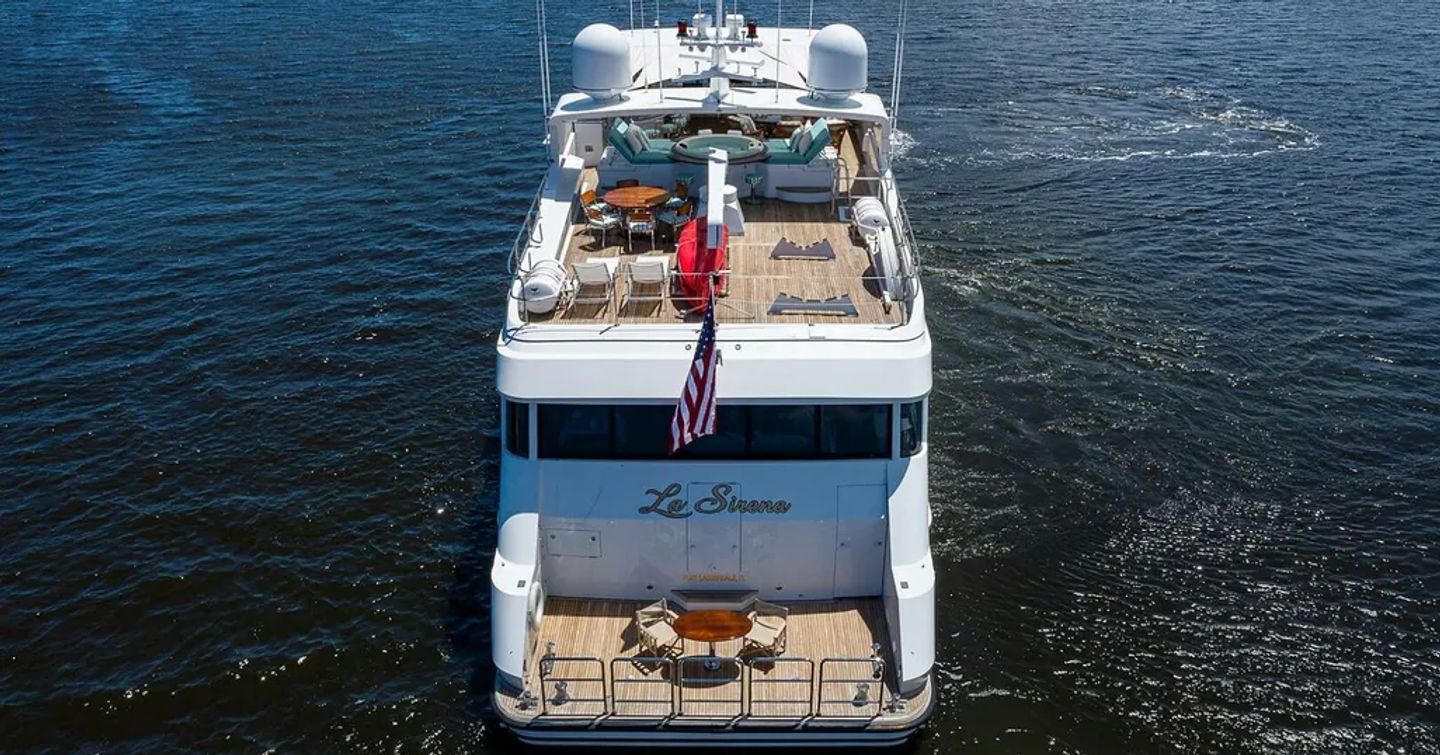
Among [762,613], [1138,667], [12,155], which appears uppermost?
[12,155]

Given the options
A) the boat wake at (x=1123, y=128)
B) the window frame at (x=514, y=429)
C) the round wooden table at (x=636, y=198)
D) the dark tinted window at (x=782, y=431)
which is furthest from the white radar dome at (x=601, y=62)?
the boat wake at (x=1123, y=128)

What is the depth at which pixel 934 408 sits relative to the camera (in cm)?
2623

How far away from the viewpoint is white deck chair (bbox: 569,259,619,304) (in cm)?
1864

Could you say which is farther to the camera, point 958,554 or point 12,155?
point 12,155

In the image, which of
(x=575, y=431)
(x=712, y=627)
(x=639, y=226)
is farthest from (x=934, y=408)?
(x=575, y=431)

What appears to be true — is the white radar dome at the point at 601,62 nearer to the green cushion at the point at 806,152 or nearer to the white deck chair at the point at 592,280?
the green cushion at the point at 806,152

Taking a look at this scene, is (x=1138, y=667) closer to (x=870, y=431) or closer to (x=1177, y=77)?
(x=870, y=431)

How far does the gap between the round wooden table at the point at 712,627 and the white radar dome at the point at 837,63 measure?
12.2 metres

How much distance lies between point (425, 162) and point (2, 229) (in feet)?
45.8

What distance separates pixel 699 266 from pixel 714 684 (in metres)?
6.77

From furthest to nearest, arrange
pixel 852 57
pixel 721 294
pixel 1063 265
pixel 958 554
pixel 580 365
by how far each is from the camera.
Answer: pixel 1063 265
pixel 852 57
pixel 958 554
pixel 721 294
pixel 580 365

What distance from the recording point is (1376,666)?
18.8 meters

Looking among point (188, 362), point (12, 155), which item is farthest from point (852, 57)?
point (12, 155)

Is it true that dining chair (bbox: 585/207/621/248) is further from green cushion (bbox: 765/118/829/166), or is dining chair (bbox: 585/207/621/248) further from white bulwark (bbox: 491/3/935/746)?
green cushion (bbox: 765/118/829/166)
